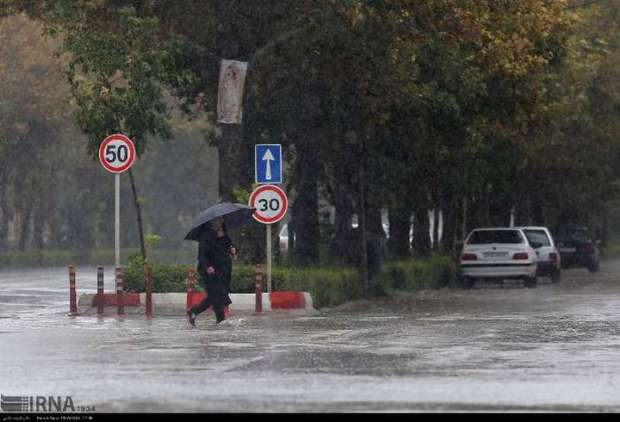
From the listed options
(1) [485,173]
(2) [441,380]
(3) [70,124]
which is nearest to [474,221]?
(1) [485,173]

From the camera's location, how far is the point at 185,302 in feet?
95.3

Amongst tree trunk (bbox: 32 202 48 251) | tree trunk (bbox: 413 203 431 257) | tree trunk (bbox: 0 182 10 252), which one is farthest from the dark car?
tree trunk (bbox: 32 202 48 251)

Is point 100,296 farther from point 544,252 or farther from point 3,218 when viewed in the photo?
point 3,218

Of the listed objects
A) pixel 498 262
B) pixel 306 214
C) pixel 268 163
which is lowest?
pixel 498 262

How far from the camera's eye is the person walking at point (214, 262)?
24734mm

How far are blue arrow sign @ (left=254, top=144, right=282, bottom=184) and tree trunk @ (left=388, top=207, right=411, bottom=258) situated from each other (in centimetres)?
1771

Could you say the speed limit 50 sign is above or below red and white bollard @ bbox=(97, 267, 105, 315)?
above

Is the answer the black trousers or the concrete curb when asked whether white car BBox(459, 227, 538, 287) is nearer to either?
the concrete curb

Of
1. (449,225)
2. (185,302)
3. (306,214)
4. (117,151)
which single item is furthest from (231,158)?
(449,225)

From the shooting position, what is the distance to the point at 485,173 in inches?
1873

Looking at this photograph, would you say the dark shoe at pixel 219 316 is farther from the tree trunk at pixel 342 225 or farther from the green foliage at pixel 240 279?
the tree trunk at pixel 342 225

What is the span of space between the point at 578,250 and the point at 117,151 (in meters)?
36.0

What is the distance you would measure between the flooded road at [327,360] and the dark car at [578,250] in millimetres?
32647

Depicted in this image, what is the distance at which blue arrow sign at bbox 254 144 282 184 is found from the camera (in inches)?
1178
